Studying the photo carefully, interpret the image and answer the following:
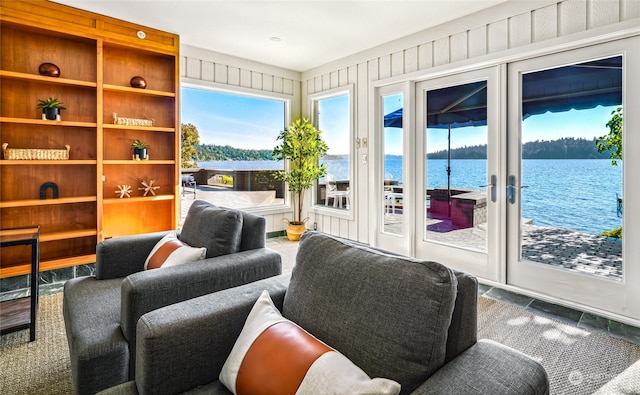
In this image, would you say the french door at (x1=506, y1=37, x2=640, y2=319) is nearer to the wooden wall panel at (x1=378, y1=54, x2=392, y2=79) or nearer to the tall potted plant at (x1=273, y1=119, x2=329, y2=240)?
the wooden wall panel at (x1=378, y1=54, x2=392, y2=79)

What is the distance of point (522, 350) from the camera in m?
2.25

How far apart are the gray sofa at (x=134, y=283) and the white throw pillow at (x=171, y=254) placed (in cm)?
7

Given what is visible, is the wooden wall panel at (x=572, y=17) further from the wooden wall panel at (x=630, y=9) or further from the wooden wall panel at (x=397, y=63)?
the wooden wall panel at (x=397, y=63)

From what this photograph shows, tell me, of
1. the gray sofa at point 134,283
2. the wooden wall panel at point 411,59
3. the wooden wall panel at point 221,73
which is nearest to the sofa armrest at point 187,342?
the gray sofa at point 134,283

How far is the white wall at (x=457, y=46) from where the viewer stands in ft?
8.80

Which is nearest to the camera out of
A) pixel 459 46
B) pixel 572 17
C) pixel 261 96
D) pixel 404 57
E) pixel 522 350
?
pixel 522 350

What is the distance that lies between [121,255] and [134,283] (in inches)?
30.2

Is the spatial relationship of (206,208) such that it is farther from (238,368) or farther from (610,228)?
(610,228)

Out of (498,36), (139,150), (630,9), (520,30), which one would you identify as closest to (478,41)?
(498,36)

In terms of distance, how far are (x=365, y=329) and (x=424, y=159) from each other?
3.23 meters

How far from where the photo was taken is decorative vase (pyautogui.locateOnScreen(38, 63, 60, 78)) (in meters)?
3.29

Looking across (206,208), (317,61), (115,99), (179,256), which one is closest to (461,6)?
(317,61)

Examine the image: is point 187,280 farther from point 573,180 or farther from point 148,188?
point 573,180

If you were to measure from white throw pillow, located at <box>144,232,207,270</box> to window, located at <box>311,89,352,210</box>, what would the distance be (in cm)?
298
